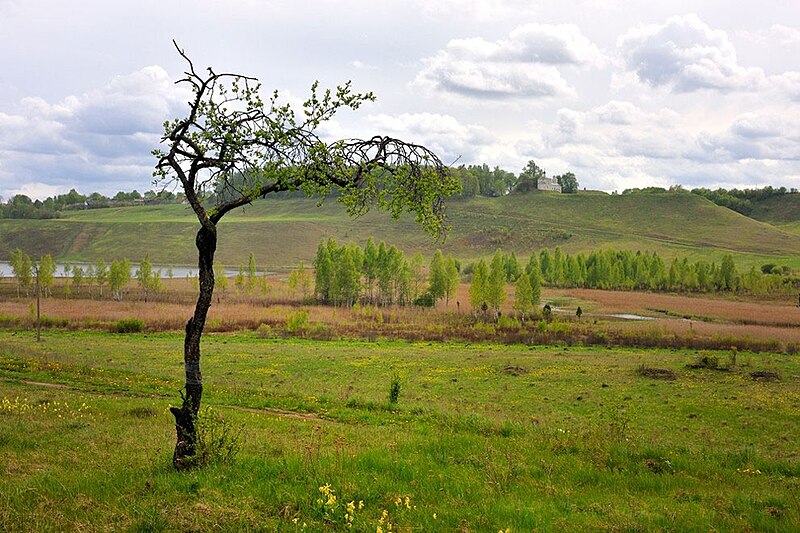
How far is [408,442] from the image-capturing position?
1244cm

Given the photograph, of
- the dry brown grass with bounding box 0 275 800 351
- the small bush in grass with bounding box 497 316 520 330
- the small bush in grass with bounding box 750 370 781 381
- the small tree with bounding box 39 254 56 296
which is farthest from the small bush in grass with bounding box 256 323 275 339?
the small tree with bounding box 39 254 56 296

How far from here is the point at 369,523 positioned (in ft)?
24.4

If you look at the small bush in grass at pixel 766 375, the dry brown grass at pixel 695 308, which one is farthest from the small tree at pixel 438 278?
the small bush in grass at pixel 766 375

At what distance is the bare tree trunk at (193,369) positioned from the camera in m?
9.62

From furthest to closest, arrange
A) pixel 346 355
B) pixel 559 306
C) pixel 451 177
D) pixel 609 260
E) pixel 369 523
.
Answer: pixel 609 260 < pixel 559 306 < pixel 346 355 < pixel 451 177 < pixel 369 523

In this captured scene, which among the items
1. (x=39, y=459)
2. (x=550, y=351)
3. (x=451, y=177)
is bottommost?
(x=550, y=351)

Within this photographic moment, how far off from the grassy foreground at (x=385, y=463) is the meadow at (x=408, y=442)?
0.16 ft

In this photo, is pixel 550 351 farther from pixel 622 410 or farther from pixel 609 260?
pixel 609 260

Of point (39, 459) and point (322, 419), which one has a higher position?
point (39, 459)

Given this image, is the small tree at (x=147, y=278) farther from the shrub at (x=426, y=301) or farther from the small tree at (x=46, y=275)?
the shrub at (x=426, y=301)

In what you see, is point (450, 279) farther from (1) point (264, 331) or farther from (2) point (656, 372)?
(2) point (656, 372)

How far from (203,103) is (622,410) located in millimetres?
22079

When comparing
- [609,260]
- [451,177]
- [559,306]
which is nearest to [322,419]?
[451,177]

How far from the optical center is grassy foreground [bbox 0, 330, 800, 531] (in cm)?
774
